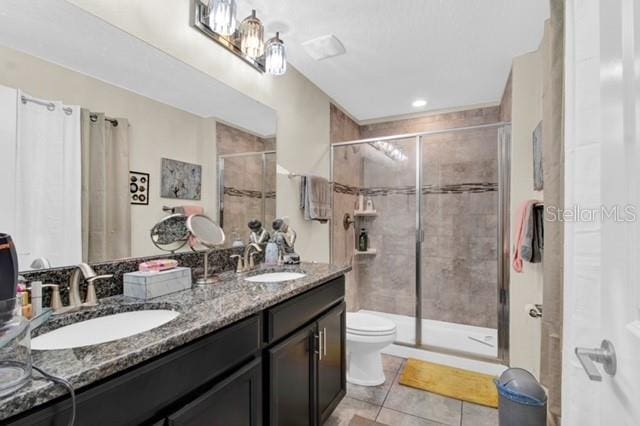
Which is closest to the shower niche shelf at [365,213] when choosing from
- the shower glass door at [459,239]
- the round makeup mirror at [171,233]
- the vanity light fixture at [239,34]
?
the shower glass door at [459,239]

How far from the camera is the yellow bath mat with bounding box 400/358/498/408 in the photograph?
2094 millimetres

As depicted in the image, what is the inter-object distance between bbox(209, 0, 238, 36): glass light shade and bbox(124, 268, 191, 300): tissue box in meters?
1.25

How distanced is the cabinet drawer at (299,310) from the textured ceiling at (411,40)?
1.56 m

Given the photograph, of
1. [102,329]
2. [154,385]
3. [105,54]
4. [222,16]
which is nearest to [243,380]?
[154,385]

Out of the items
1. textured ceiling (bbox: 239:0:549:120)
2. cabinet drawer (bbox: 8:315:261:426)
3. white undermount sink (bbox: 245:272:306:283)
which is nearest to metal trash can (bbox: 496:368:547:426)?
white undermount sink (bbox: 245:272:306:283)

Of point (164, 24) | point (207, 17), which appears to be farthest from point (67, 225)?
point (207, 17)

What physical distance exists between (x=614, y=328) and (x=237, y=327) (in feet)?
3.12

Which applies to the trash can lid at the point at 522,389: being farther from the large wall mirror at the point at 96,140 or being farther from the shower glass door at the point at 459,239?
the large wall mirror at the point at 96,140

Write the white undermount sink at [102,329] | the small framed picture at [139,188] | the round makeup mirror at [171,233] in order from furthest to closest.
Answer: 1. the round makeup mirror at [171,233]
2. the small framed picture at [139,188]
3. the white undermount sink at [102,329]

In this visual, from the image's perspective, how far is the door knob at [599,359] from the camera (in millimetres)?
604

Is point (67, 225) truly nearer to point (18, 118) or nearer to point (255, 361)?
point (18, 118)

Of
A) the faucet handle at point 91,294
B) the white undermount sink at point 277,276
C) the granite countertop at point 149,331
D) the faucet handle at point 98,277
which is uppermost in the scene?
the faucet handle at point 98,277

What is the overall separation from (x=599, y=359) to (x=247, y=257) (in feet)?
5.24

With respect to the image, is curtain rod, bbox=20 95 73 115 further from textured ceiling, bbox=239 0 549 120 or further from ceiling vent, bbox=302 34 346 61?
ceiling vent, bbox=302 34 346 61
